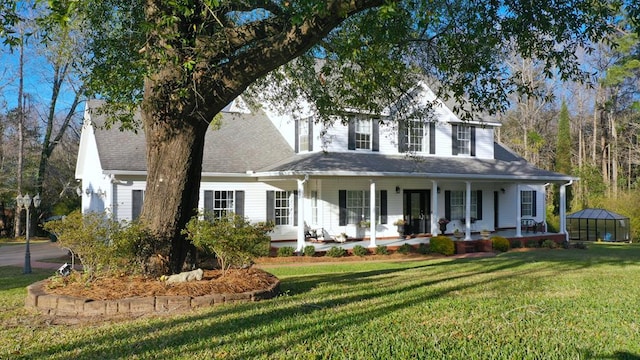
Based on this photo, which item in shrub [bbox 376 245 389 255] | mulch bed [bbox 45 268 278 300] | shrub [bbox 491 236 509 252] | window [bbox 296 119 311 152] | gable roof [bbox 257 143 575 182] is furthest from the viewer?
shrub [bbox 491 236 509 252]

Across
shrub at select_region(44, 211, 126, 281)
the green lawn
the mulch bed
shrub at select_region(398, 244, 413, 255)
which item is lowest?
shrub at select_region(398, 244, 413, 255)

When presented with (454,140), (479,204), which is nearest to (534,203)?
(479,204)

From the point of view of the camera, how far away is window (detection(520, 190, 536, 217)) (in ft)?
83.9

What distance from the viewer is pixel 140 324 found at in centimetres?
609

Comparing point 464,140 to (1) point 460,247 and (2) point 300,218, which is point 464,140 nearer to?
(1) point 460,247

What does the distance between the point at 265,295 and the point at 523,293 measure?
13.4 feet

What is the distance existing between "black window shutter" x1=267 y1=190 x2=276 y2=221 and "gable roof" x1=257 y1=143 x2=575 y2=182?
4.08 ft

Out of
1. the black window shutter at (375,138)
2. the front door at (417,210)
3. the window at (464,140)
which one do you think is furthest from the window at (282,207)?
the window at (464,140)

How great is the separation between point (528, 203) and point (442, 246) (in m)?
9.20

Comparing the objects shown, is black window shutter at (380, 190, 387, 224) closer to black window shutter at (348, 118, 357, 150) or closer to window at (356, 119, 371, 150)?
window at (356, 119, 371, 150)

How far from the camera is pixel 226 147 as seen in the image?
20.8 metres

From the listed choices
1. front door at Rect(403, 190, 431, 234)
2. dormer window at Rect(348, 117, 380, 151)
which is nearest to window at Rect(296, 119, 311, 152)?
dormer window at Rect(348, 117, 380, 151)

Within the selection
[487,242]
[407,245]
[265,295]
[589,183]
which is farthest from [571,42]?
[589,183]

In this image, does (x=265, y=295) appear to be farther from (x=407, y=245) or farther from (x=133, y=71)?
(x=407, y=245)
